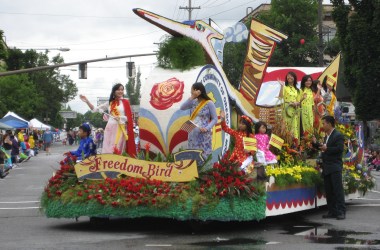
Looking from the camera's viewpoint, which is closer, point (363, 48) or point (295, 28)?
point (363, 48)

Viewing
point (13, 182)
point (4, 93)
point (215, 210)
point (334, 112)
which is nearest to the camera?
point (215, 210)

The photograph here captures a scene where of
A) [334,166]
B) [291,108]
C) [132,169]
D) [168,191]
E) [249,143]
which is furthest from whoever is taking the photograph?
[291,108]

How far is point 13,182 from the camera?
2661 cm

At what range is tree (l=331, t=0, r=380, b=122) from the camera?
3775 centimetres

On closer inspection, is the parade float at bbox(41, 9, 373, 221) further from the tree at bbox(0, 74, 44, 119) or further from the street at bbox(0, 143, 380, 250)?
the tree at bbox(0, 74, 44, 119)

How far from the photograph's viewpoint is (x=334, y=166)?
14.0 metres

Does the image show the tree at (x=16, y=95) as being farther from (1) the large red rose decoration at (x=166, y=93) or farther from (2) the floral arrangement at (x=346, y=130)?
(1) the large red rose decoration at (x=166, y=93)

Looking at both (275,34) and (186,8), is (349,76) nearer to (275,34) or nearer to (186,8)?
(275,34)

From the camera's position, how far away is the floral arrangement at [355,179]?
1592cm

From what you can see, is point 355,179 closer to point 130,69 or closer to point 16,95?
point 130,69

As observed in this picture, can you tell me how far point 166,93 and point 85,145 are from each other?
5.23ft

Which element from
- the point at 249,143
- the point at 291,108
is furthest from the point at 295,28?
the point at 249,143

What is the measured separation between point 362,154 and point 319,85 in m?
1.95

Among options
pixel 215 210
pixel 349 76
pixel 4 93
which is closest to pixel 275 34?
pixel 215 210
